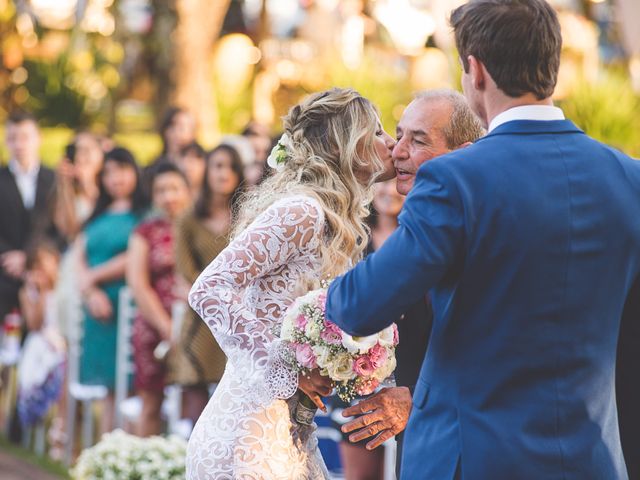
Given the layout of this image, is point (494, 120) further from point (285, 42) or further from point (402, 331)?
point (285, 42)

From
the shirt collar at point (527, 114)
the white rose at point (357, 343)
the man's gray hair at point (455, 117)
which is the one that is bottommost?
the white rose at point (357, 343)

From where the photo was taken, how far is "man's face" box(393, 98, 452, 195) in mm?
3600

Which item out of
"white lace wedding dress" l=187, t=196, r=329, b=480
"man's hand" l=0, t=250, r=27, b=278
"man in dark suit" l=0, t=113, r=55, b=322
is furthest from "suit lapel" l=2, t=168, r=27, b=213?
"white lace wedding dress" l=187, t=196, r=329, b=480

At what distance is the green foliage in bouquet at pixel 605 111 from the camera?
12.4 metres

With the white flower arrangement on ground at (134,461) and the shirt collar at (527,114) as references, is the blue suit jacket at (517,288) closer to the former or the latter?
the shirt collar at (527,114)

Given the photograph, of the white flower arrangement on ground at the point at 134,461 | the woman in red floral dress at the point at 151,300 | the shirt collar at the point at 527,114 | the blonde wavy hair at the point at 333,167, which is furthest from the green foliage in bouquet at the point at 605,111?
the shirt collar at the point at 527,114

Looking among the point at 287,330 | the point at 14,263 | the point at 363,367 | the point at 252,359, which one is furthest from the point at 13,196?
the point at 363,367

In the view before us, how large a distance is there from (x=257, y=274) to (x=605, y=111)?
992 cm

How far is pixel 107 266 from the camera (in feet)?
25.0

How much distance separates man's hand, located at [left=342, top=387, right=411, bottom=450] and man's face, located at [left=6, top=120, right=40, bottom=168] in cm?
702

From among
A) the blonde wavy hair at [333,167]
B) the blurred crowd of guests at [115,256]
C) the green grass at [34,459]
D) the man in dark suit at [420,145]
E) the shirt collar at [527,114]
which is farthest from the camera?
the green grass at [34,459]

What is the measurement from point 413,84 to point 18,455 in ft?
32.4

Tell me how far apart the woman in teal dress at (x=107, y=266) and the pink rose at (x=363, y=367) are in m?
4.70

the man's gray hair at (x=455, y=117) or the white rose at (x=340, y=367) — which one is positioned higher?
the man's gray hair at (x=455, y=117)
